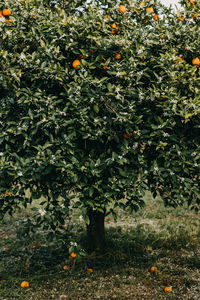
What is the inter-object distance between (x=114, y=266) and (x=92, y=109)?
232cm

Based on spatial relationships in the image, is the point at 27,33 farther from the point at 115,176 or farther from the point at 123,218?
the point at 123,218

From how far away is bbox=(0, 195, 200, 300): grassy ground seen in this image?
3.41m

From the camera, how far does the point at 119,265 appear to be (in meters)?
4.02

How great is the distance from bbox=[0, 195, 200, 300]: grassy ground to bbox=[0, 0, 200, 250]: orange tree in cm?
50

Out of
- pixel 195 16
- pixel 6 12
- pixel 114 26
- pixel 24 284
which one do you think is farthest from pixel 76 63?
pixel 24 284

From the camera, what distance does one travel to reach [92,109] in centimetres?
278

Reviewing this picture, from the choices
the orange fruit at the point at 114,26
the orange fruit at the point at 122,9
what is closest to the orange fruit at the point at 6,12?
the orange fruit at the point at 114,26

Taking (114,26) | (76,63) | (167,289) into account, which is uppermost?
(114,26)

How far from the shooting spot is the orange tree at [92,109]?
2670mm

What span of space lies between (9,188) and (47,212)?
423 millimetres

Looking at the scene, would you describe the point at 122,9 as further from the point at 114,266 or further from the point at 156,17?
the point at 114,266

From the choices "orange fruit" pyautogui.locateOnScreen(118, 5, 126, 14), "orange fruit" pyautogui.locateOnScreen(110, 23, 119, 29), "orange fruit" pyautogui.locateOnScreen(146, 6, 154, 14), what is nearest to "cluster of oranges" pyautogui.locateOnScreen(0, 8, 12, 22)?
"orange fruit" pyautogui.locateOnScreen(110, 23, 119, 29)

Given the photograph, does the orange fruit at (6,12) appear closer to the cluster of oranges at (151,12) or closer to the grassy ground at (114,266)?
the cluster of oranges at (151,12)

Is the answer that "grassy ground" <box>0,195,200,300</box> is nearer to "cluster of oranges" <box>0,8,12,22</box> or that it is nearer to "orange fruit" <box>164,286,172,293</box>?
"orange fruit" <box>164,286,172,293</box>
